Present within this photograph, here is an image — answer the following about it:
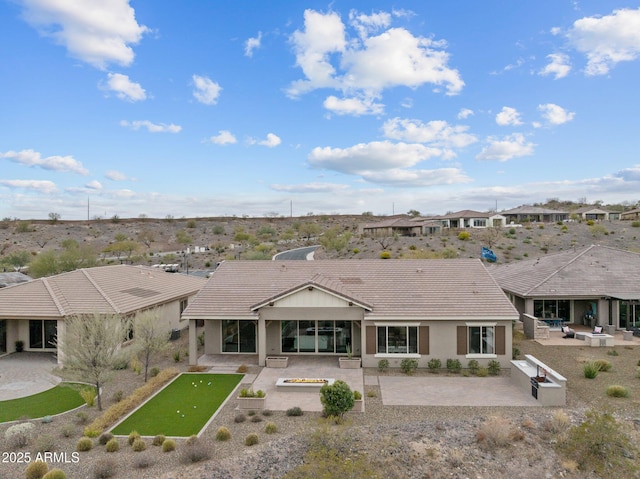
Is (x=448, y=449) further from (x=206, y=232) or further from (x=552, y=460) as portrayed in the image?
(x=206, y=232)

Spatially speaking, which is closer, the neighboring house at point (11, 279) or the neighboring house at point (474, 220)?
the neighboring house at point (11, 279)

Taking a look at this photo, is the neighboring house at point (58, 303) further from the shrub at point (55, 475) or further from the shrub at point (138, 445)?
the shrub at point (55, 475)

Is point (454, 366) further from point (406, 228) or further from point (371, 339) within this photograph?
point (406, 228)

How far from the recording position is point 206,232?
11188 centimetres

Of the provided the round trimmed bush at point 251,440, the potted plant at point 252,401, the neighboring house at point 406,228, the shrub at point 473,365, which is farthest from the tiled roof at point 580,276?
the neighboring house at point 406,228

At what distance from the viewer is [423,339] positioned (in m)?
20.4

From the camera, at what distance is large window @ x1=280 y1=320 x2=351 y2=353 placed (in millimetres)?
22203

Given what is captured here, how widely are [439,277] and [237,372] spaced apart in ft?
40.2

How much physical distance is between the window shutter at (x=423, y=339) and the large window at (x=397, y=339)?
0.64 ft

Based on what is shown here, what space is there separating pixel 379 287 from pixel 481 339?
581 centimetres

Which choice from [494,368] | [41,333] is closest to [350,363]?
[494,368]

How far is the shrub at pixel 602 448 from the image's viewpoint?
11570 millimetres

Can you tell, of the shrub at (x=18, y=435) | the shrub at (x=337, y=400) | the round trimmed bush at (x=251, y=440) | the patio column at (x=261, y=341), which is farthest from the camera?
the patio column at (x=261, y=341)

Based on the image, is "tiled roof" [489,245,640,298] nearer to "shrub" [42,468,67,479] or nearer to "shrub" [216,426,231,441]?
"shrub" [216,426,231,441]
